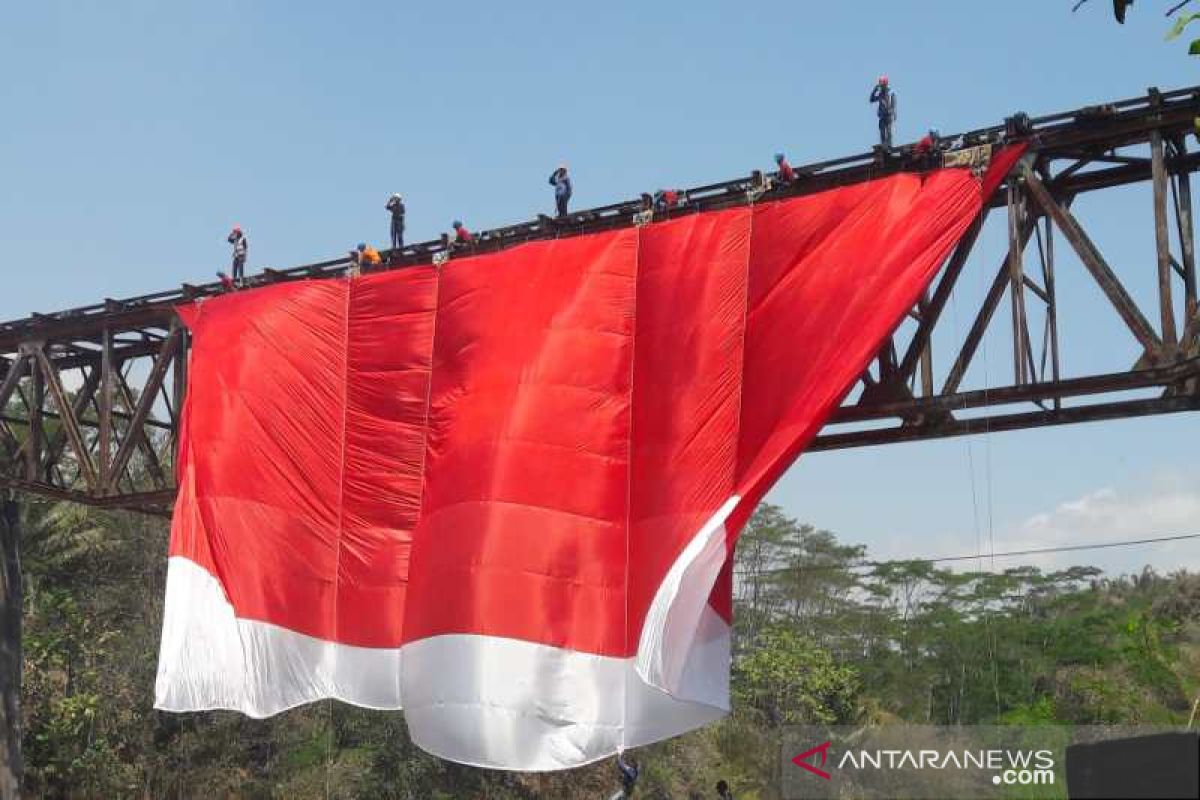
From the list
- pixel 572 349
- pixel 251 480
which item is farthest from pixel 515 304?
pixel 251 480

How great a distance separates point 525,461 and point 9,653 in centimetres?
1123

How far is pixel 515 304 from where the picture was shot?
57.3 ft

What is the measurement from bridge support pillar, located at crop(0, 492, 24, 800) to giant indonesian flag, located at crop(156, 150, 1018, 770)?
5.49 meters

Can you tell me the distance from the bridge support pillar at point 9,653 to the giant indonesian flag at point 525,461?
Answer: 18.0ft

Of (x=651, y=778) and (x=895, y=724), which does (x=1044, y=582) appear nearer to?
(x=895, y=724)

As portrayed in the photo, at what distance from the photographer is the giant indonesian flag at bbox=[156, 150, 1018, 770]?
49.5 ft

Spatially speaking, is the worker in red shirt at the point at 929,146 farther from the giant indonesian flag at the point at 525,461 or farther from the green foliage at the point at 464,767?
the green foliage at the point at 464,767

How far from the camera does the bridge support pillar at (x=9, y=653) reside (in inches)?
893

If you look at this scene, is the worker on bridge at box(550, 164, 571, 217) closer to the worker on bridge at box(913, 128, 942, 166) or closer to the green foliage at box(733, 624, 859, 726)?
the worker on bridge at box(913, 128, 942, 166)

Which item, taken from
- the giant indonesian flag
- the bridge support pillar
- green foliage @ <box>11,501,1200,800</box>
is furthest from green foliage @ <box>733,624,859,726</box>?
the giant indonesian flag

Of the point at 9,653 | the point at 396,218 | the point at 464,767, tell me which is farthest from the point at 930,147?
the point at 464,767

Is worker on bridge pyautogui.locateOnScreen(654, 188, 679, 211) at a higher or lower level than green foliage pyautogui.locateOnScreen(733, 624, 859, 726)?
higher

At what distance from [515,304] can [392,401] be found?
2.14 meters

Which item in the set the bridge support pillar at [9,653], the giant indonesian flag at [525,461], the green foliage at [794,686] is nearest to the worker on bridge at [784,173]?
the giant indonesian flag at [525,461]
